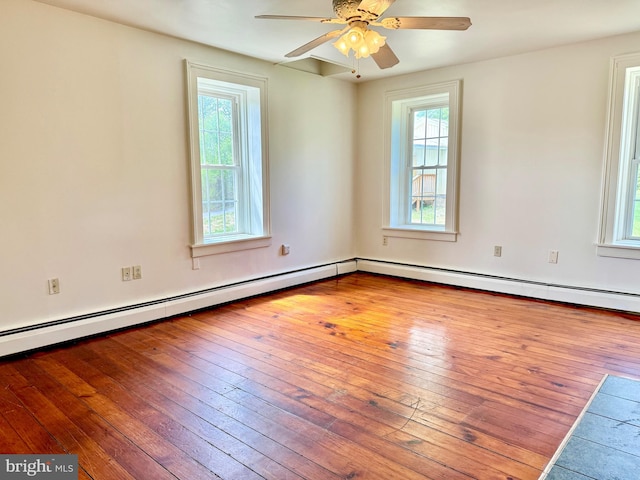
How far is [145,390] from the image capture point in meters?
2.46

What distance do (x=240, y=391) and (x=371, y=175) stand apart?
3.74 m

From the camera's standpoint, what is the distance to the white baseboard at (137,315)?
3004 millimetres

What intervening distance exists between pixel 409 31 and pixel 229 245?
2.53 metres

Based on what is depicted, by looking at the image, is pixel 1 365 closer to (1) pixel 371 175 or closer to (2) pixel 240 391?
(2) pixel 240 391

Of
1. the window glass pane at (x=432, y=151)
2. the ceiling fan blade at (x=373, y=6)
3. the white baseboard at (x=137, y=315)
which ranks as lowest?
the white baseboard at (x=137, y=315)

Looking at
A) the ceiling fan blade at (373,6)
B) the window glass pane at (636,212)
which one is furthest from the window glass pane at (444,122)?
the ceiling fan blade at (373,6)

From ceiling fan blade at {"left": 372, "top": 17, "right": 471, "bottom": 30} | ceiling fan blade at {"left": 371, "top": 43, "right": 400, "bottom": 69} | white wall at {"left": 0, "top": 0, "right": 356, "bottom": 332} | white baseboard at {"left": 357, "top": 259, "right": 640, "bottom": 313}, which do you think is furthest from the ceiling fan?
white baseboard at {"left": 357, "top": 259, "right": 640, "bottom": 313}

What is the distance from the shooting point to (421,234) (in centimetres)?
515

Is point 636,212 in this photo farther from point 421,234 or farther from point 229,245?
point 229,245

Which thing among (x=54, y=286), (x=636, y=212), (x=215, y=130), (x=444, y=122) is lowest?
(x=54, y=286)

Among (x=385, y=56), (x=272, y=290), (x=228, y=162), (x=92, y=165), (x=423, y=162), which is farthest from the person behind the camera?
(x=423, y=162)

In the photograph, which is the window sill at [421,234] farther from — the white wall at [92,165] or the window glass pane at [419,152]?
the white wall at [92,165]

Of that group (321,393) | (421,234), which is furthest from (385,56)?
(421,234)

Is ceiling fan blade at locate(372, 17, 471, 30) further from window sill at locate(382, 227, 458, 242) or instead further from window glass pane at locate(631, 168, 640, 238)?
window sill at locate(382, 227, 458, 242)
